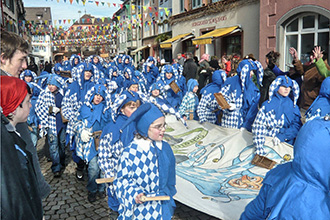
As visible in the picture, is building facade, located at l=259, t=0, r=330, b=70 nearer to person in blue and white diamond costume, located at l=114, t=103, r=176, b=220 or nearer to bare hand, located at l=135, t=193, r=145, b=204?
person in blue and white diamond costume, located at l=114, t=103, r=176, b=220

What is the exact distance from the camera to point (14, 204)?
1.83 meters

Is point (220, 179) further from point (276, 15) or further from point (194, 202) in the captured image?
point (276, 15)

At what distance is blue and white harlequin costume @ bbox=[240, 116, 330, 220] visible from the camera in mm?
1999

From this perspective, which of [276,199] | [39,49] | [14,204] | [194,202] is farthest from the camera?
[39,49]

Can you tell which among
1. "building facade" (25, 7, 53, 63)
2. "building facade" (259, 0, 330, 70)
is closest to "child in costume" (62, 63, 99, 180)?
"building facade" (259, 0, 330, 70)

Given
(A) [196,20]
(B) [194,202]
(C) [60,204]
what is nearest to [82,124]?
(C) [60,204]

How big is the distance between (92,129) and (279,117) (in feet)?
9.59

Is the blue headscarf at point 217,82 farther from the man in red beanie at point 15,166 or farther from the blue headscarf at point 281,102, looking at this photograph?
the man in red beanie at point 15,166

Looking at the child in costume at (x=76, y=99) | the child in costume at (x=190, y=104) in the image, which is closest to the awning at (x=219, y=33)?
the child in costume at (x=190, y=104)

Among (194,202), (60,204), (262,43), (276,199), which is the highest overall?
(262,43)

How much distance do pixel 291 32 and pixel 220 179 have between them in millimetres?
9123

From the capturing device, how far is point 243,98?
248 inches

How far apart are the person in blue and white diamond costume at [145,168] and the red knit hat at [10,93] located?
0.89 meters

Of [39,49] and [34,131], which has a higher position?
[39,49]
